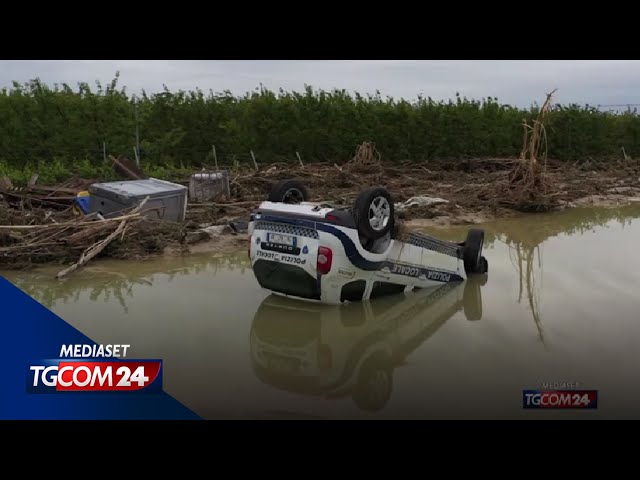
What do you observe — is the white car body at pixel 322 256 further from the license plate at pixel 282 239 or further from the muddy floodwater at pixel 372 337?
the muddy floodwater at pixel 372 337

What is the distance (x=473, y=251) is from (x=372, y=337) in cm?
314

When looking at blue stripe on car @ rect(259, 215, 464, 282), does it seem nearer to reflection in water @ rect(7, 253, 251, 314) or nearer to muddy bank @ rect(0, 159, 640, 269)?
reflection in water @ rect(7, 253, 251, 314)

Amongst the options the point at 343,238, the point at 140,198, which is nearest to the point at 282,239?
the point at 343,238

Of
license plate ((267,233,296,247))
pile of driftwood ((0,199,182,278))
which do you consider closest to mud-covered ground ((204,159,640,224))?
pile of driftwood ((0,199,182,278))

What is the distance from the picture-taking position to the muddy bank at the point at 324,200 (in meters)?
9.84

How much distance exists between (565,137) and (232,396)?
27.6 m

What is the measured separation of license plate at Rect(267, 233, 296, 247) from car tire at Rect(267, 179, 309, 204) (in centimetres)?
116

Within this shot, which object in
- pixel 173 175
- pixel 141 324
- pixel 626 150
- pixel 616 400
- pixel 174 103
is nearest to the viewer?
pixel 616 400

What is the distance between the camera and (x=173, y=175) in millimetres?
18391

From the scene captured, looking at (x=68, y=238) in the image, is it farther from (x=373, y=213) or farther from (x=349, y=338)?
(x=349, y=338)

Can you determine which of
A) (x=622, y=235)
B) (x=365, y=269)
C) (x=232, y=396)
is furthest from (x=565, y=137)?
(x=232, y=396)

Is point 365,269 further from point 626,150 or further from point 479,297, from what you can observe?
point 626,150

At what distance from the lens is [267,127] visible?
909 inches

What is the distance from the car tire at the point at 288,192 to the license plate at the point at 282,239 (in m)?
1.16
